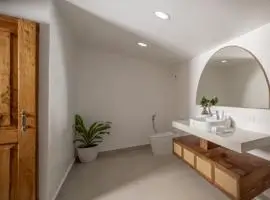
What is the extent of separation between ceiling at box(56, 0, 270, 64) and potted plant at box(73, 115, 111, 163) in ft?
5.29

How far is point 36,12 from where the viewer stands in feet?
6.80

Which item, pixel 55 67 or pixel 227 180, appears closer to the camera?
pixel 227 180

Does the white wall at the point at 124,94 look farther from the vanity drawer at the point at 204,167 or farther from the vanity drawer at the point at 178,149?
the vanity drawer at the point at 204,167

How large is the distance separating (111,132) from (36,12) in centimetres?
283

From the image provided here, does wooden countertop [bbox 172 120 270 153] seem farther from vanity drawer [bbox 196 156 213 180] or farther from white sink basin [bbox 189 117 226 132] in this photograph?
vanity drawer [bbox 196 156 213 180]

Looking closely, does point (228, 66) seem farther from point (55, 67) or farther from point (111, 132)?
point (111, 132)

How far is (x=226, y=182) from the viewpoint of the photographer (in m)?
1.88

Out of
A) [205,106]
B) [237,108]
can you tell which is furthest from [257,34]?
[205,106]

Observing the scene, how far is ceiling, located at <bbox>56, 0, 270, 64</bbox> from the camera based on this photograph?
6.23 feet

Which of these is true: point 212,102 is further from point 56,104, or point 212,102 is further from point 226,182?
point 56,104

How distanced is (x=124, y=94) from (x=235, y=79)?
2.40m

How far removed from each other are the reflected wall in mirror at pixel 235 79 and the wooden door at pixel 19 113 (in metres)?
2.38

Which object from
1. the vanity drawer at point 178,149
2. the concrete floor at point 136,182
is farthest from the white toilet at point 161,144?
the vanity drawer at point 178,149

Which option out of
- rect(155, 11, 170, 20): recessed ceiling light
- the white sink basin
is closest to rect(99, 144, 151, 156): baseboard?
the white sink basin
